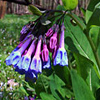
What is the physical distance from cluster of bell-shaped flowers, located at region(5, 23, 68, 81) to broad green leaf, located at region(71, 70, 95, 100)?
0.68ft

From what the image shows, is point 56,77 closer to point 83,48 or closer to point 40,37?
point 83,48

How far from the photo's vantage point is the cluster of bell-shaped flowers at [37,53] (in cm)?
87

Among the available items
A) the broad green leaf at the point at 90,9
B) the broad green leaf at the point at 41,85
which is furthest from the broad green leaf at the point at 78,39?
the broad green leaf at the point at 41,85

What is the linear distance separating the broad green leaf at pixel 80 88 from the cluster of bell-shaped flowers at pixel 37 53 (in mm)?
207

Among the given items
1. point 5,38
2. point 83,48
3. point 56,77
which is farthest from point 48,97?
point 5,38

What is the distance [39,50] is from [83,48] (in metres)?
0.63

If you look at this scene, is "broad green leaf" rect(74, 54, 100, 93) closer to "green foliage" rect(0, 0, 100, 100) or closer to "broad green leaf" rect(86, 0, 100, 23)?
"green foliage" rect(0, 0, 100, 100)

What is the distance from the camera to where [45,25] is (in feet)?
3.32

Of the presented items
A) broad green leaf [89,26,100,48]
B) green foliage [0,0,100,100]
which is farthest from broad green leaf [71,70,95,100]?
broad green leaf [89,26,100,48]

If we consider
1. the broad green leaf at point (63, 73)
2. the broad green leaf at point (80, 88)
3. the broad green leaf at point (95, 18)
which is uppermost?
the broad green leaf at point (95, 18)

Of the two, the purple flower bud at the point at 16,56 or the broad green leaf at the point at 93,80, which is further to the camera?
the broad green leaf at the point at 93,80

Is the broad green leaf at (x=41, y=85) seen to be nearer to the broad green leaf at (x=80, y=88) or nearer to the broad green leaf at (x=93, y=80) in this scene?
the broad green leaf at (x=93, y=80)

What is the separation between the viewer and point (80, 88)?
1131 mm

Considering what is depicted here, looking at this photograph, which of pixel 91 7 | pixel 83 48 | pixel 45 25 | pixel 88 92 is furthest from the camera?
pixel 83 48
